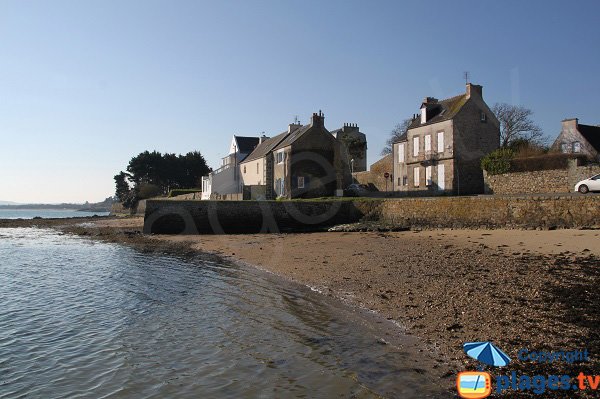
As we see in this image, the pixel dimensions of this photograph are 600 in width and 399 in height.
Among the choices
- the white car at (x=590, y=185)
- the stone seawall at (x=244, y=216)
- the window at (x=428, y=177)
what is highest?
the window at (x=428, y=177)

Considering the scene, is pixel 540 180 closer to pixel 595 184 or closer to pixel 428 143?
pixel 595 184

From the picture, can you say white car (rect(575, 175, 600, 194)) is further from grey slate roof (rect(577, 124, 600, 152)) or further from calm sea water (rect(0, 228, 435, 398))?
grey slate roof (rect(577, 124, 600, 152))

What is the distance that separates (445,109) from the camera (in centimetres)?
3847

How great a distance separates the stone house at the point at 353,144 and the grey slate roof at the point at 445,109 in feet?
48.4

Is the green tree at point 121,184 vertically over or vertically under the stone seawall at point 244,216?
over

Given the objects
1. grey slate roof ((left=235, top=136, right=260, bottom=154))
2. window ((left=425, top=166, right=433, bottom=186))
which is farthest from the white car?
grey slate roof ((left=235, top=136, right=260, bottom=154))

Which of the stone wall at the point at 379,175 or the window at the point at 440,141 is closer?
the window at the point at 440,141

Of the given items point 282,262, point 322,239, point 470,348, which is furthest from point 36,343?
point 322,239

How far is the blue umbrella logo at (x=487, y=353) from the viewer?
257 inches

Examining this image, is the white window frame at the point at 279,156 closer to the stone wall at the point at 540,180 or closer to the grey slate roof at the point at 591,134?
the stone wall at the point at 540,180

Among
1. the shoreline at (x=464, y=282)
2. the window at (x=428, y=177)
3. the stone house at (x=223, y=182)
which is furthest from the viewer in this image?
the stone house at (x=223, y=182)

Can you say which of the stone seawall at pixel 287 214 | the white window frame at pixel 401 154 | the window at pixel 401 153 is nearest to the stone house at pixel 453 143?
the white window frame at pixel 401 154

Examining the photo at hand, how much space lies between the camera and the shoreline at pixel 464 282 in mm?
7414

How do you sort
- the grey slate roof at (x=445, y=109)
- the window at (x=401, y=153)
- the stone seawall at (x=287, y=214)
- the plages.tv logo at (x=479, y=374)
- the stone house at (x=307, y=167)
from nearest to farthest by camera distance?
the plages.tv logo at (x=479, y=374) < the stone seawall at (x=287, y=214) < the grey slate roof at (x=445, y=109) < the stone house at (x=307, y=167) < the window at (x=401, y=153)
